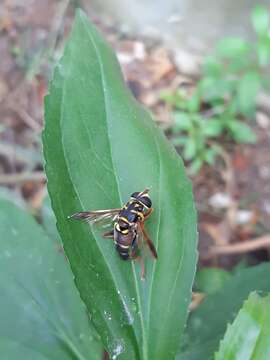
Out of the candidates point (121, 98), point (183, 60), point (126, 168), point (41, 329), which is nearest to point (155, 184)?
point (126, 168)

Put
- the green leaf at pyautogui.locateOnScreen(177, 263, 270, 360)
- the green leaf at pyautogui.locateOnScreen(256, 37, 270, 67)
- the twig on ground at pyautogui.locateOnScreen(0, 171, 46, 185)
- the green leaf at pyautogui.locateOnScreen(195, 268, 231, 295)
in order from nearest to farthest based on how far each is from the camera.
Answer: the green leaf at pyautogui.locateOnScreen(177, 263, 270, 360), the green leaf at pyautogui.locateOnScreen(195, 268, 231, 295), the green leaf at pyautogui.locateOnScreen(256, 37, 270, 67), the twig on ground at pyautogui.locateOnScreen(0, 171, 46, 185)

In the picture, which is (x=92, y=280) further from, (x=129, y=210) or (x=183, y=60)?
(x=183, y=60)

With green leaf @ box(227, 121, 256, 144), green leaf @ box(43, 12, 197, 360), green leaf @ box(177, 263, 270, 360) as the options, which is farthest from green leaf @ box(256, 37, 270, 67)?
green leaf @ box(43, 12, 197, 360)

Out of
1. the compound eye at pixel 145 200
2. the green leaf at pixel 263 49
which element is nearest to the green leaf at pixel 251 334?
the compound eye at pixel 145 200

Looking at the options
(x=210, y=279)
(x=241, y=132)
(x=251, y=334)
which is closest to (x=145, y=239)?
(x=251, y=334)

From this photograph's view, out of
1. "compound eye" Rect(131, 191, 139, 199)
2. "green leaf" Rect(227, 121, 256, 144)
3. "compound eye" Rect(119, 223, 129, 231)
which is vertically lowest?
"green leaf" Rect(227, 121, 256, 144)

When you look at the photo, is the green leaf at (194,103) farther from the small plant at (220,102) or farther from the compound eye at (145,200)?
the compound eye at (145,200)

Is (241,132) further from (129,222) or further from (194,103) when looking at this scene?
(129,222)

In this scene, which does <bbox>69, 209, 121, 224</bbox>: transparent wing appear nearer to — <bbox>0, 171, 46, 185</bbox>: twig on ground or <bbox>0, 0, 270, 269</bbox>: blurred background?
<bbox>0, 0, 270, 269</bbox>: blurred background
